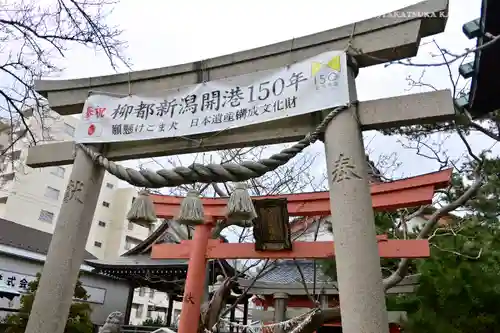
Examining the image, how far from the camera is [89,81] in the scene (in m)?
4.24

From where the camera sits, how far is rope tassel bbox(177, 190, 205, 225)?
3.19 m

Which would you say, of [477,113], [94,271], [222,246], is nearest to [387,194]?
[477,113]

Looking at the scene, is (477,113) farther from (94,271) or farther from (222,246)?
(94,271)

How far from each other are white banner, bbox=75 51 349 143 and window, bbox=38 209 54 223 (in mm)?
29008

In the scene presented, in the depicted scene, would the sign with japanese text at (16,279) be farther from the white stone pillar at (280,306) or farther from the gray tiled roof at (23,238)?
the white stone pillar at (280,306)

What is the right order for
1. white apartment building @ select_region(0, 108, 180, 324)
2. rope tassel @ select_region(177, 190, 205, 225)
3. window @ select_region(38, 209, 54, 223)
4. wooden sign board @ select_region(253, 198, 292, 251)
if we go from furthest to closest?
window @ select_region(38, 209, 54, 223) < white apartment building @ select_region(0, 108, 180, 324) < wooden sign board @ select_region(253, 198, 292, 251) < rope tassel @ select_region(177, 190, 205, 225)

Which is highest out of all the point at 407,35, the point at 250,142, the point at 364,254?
the point at 407,35

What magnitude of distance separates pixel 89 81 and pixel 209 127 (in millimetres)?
1561

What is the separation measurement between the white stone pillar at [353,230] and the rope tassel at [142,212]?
1443mm

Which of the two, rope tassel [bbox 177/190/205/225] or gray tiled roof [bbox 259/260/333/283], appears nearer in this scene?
rope tassel [bbox 177/190/205/225]

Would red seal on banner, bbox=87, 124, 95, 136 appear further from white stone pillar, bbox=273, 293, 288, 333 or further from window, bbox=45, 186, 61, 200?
window, bbox=45, 186, 61, 200

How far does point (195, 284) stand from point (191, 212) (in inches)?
140

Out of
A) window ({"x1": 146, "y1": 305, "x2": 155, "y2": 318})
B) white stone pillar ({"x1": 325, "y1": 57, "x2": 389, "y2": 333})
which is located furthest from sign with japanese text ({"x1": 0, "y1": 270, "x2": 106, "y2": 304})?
window ({"x1": 146, "y1": 305, "x2": 155, "y2": 318})

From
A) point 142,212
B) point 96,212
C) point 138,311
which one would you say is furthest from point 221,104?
point 138,311
